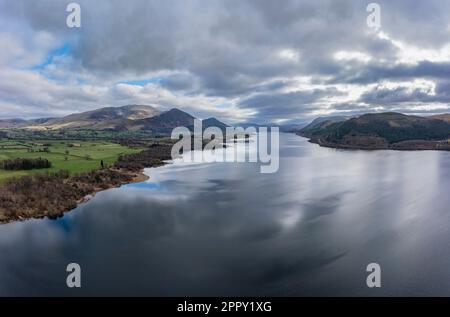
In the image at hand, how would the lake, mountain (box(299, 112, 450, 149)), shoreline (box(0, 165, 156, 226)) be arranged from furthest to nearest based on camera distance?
mountain (box(299, 112, 450, 149)) → shoreline (box(0, 165, 156, 226)) → the lake

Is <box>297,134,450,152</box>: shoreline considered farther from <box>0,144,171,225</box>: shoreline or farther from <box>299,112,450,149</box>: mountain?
<box>0,144,171,225</box>: shoreline

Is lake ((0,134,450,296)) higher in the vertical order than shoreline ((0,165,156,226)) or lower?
lower

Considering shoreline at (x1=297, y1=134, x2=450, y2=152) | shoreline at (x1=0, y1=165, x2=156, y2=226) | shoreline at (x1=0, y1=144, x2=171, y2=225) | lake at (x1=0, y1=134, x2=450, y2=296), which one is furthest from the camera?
shoreline at (x1=297, y1=134, x2=450, y2=152)

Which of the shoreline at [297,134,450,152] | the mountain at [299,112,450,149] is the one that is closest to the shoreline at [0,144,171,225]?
the shoreline at [297,134,450,152]

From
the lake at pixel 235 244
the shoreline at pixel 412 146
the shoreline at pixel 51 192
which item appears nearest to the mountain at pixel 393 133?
the shoreline at pixel 412 146

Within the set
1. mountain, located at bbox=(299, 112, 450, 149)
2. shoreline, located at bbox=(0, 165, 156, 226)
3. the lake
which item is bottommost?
the lake

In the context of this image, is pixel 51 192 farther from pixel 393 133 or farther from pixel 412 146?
pixel 393 133
